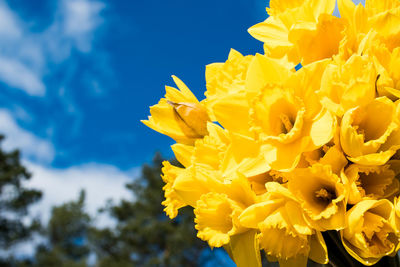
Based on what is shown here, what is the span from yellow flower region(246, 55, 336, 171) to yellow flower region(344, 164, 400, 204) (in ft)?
0.29

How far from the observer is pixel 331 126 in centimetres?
71

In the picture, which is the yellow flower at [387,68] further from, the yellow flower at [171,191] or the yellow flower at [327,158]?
the yellow flower at [171,191]

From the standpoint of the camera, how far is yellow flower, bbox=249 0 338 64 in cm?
84

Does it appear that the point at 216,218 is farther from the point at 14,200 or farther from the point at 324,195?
the point at 14,200

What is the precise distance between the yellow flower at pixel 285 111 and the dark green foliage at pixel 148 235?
1491 centimetres

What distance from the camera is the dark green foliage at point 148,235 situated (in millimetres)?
15672

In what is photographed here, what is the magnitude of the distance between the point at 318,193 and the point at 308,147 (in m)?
0.12

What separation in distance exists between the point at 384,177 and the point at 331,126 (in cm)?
16

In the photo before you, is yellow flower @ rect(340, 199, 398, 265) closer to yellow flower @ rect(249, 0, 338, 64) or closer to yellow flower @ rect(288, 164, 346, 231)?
yellow flower @ rect(288, 164, 346, 231)

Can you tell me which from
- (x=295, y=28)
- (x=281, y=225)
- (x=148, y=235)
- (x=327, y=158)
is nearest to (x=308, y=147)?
(x=327, y=158)

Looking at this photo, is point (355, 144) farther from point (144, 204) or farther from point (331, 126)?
point (144, 204)

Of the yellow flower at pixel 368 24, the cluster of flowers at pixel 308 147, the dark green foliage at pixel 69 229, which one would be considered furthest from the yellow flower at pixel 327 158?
the dark green foliage at pixel 69 229

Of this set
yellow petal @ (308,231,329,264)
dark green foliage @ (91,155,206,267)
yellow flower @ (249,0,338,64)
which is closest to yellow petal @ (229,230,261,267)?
yellow petal @ (308,231,329,264)

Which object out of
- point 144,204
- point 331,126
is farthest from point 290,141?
point 144,204
